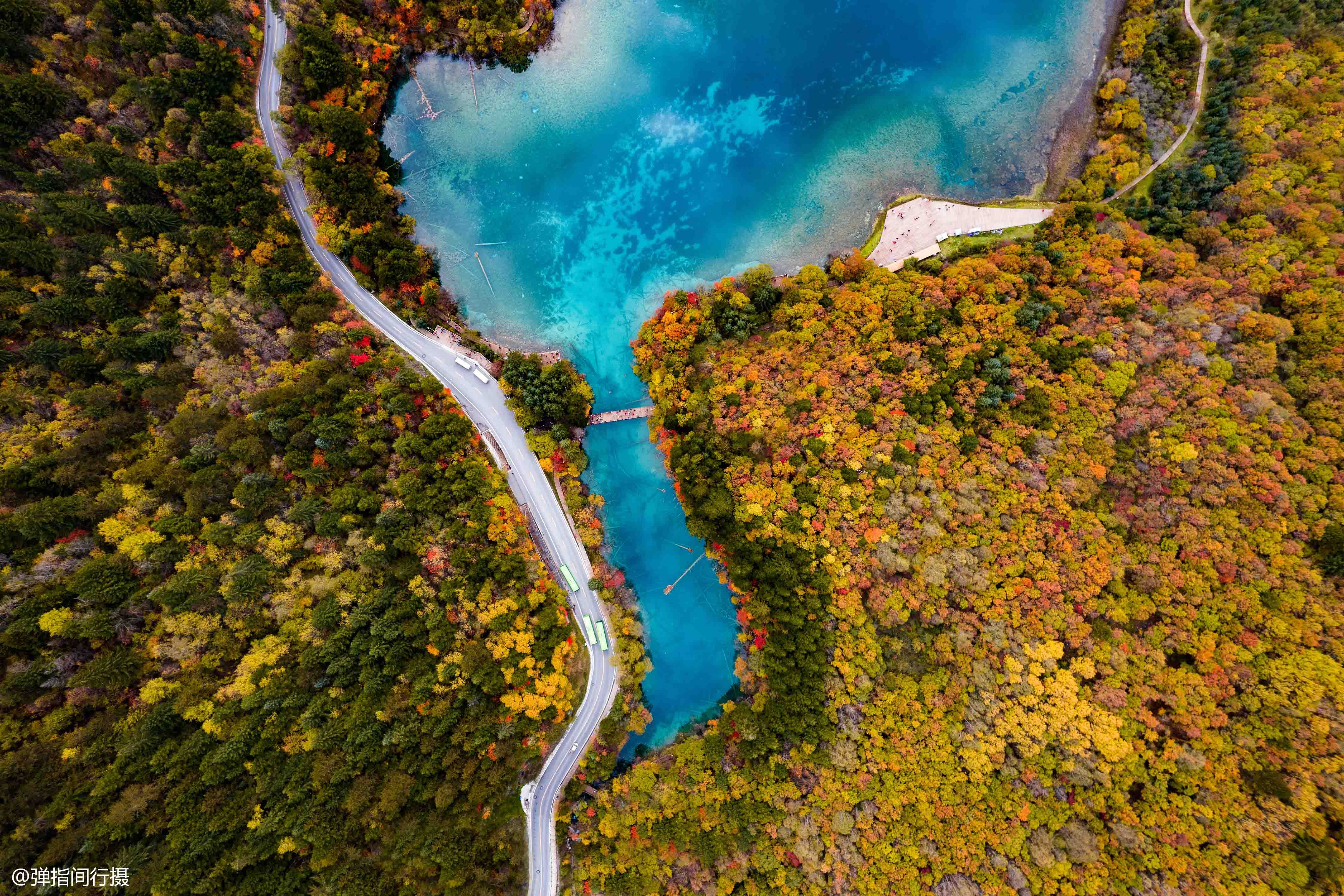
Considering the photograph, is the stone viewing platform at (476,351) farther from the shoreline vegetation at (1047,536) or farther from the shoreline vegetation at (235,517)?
the shoreline vegetation at (1047,536)

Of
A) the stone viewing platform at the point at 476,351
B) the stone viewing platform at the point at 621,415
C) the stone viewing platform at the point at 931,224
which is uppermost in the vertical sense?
the stone viewing platform at the point at 476,351

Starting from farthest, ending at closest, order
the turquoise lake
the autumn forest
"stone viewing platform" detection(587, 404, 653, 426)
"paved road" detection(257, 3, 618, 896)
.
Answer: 1. the turquoise lake
2. "stone viewing platform" detection(587, 404, 653, 426)
3. "paved road" detection(257, 3, 618, 896)
4. the autumn forest

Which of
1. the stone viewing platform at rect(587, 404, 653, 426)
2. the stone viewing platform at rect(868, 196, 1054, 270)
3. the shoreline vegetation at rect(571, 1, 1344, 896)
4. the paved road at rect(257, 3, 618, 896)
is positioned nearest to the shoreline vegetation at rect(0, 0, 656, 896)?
the paved road at rect(257, 3, 618, 896)

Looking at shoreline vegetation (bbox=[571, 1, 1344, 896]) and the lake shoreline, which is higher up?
the lake shoreline

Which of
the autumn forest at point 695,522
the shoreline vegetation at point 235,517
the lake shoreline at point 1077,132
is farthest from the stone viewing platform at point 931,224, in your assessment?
the shoreline vegetation at point 235,517

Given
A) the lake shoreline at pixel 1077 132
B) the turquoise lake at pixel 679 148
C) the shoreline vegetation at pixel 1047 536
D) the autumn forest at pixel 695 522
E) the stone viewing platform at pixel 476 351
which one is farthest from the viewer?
the lake shoreline at pixel 1077 132

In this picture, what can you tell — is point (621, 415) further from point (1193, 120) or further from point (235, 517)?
point (1193, 120)

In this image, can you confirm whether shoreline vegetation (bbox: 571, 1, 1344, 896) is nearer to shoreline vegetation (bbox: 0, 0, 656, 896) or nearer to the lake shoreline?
the lake shoreline
